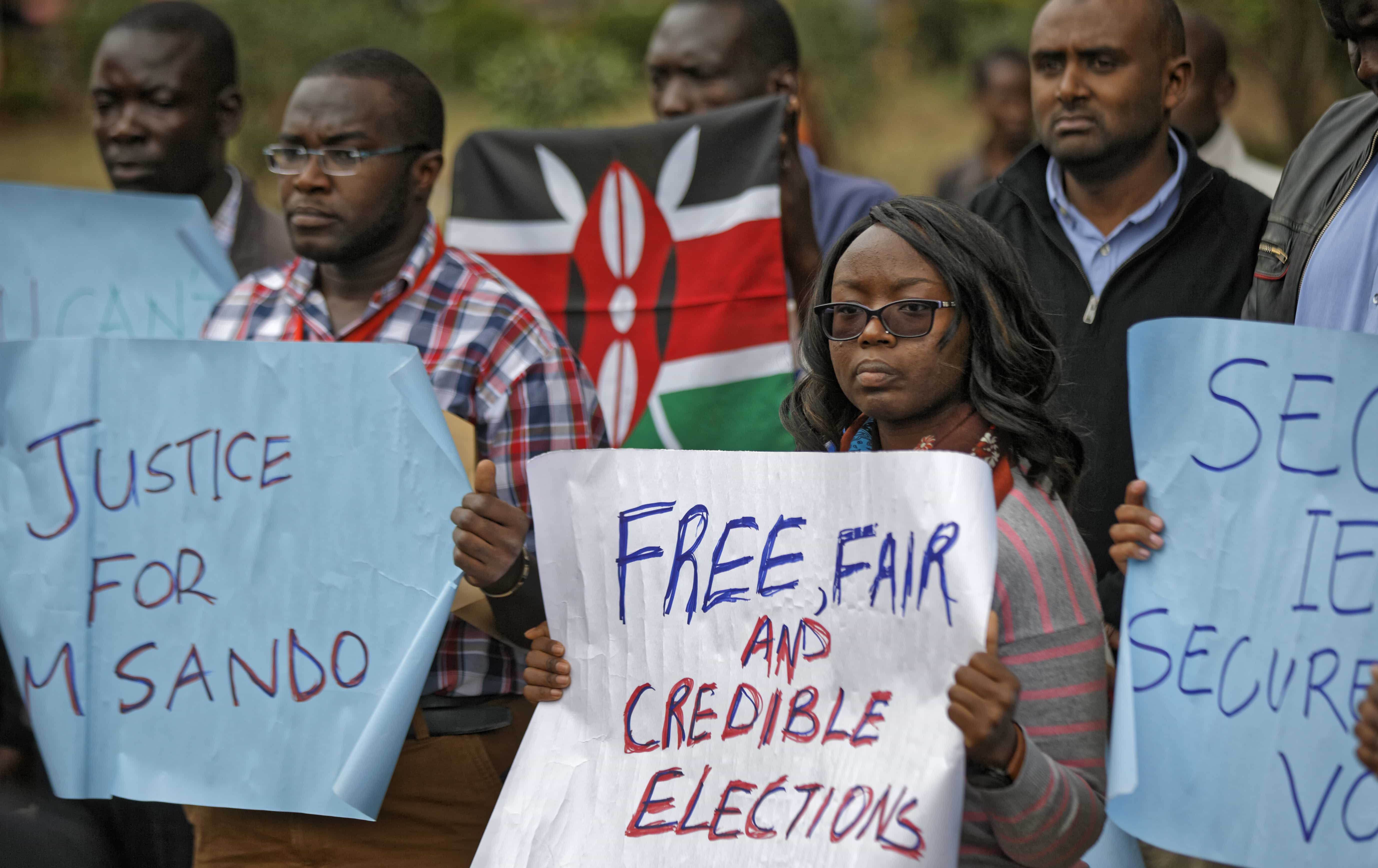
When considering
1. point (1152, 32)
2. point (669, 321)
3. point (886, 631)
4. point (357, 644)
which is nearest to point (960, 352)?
point (886, 631)

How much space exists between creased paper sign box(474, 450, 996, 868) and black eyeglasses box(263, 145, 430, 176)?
1.02 meters

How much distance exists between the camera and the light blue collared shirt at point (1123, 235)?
3.04 metres

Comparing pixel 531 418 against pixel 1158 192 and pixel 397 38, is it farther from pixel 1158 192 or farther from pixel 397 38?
pixel 397 38

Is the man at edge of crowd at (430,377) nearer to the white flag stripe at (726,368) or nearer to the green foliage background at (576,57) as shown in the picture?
the white flag stripe at (726,368)

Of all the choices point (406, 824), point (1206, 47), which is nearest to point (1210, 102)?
point (1206, 47)

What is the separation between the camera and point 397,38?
44.3 ft

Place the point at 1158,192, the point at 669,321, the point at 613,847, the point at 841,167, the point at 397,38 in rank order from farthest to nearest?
1. the point at 397,38
2. the point at 841,167
3. the point at 669,321
4. the point at 1158,192
5. the point at 613,847

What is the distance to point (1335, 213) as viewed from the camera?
8.14ft

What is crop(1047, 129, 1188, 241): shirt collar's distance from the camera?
10.0 feet

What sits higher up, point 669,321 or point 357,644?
point 669,321

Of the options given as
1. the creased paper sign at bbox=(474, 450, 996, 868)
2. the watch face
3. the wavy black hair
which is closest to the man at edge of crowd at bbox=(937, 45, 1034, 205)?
the wavy black hair

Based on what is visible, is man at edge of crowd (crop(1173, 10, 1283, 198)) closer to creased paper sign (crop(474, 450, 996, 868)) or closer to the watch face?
creased paper sign (crop(474, 450, 996, 868))

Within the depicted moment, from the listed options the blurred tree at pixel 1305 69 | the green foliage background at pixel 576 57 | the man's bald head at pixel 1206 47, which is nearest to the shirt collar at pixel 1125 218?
the man's bald head at pixel 1206 47

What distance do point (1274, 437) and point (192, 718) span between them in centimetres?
192
